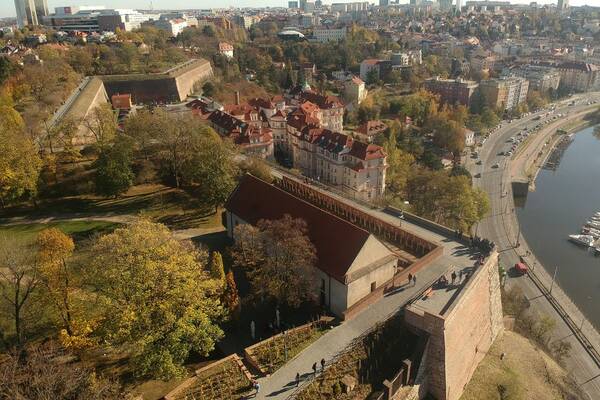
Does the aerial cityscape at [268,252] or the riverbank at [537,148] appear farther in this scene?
the riverbank at [537,148]

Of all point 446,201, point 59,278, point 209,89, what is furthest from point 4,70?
point 446,201

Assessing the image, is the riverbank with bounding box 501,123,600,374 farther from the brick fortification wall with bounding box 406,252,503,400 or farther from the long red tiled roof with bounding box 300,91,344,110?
the long red tiled roof with bounding box 300,91,344,110

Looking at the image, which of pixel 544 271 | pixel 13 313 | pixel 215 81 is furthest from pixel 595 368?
pixel 215 81

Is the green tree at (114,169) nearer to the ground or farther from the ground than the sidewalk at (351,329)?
farther from the ground

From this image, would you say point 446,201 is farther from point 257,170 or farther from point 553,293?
point 257,170

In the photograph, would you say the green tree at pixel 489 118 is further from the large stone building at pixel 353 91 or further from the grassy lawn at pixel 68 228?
the grassy lawn at pixel 68 228

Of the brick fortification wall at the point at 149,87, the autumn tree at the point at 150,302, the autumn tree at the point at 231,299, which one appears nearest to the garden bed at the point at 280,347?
the autumn tree at the point at 150,302
